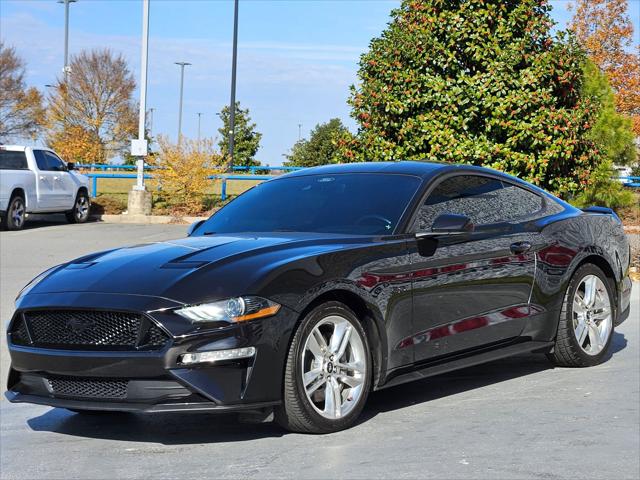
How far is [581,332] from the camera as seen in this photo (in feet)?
24.3

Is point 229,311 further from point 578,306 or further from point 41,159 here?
point 41,159

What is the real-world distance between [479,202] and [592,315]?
4.57 ft

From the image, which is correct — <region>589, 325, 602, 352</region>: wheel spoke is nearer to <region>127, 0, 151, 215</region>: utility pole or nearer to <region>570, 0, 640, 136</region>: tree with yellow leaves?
<region>127, 0, 151, 215</region>: utility pole

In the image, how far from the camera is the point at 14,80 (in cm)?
5775

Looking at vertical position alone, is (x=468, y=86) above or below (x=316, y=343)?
above

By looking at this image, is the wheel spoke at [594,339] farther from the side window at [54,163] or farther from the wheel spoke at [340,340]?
the side window at [54,163]

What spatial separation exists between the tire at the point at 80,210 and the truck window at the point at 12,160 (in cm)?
173

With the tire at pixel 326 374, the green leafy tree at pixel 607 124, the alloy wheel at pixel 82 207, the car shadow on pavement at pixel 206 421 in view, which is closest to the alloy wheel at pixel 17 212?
the alloy wheel at pixel 82 207

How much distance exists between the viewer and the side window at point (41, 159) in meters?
23.3

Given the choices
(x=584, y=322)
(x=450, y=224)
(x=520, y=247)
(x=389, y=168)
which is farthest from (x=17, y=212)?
(x=450, y=224)

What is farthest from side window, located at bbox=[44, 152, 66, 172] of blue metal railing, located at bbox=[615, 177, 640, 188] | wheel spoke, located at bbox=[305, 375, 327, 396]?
wheel spoke, located at bbox=[305, 375, 327, 396]

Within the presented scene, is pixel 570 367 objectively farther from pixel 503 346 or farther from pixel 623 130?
pixel 623 130

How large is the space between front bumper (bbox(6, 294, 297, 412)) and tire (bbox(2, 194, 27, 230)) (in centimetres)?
1718

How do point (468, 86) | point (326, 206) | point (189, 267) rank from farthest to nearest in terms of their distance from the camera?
point (468, 86), point (326, 206), point (189, 267)
